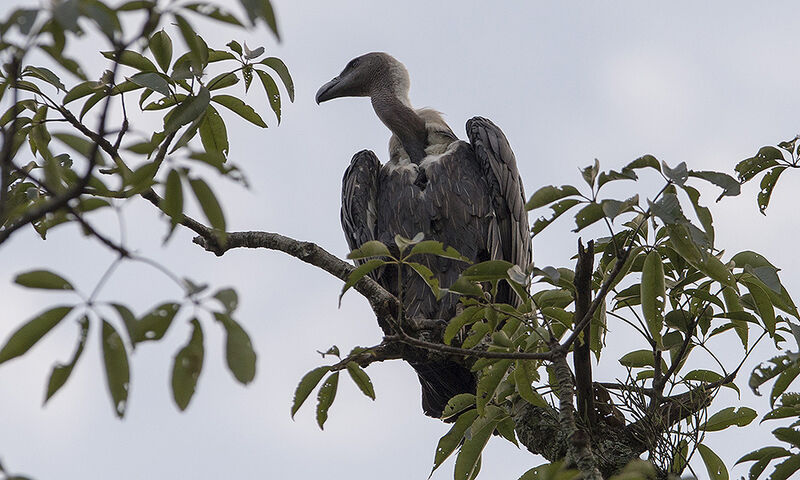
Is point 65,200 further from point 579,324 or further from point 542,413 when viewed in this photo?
point 542,413

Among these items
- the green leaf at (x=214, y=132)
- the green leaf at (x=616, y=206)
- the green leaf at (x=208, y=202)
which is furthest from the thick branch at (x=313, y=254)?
the green leaf at (x=208, y=202)

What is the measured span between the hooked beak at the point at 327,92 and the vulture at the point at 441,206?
3.18ft

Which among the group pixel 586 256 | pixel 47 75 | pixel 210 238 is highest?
pixel 47 75

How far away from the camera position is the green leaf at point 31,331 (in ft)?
6.59

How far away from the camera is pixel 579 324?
128 inches

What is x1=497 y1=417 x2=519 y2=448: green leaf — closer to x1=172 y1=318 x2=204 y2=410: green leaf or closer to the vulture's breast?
x1=172 y1=318 x2=204 y2=410: green leaf

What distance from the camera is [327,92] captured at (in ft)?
24.4

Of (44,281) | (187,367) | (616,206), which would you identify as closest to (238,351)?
(187,367)

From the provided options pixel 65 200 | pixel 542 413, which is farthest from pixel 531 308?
pixel 65 200

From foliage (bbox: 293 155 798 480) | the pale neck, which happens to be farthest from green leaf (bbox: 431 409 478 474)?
the pale neck

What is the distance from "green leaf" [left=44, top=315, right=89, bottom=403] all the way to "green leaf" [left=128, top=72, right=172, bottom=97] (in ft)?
4.80

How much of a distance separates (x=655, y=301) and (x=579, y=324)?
0.96 ft

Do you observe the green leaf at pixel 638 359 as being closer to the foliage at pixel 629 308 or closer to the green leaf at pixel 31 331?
the foliage at pixel 629 308

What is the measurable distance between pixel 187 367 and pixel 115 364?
0.49 ft
